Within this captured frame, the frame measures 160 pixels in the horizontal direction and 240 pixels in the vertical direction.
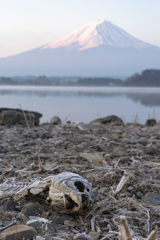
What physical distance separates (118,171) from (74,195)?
90 cm

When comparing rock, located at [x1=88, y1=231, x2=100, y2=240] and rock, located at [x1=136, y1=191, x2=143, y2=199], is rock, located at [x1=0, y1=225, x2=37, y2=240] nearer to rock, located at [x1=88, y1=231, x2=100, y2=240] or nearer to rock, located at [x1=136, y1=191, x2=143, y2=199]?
rock, located at [x1=88, y1=231, x2=100, y2=240]

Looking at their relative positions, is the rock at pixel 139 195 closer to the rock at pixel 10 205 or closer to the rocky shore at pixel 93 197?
the rocky shore at pixel 93 197

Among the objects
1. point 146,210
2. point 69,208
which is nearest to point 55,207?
point 69,208

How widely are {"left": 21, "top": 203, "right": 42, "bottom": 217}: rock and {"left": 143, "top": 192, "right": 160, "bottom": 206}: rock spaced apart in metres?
0.81

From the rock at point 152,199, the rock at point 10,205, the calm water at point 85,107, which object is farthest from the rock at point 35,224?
the calm water at point 85,107

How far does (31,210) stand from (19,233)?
31cm

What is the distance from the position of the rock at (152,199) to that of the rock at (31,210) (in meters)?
0.81

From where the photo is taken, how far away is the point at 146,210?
170 centimetres

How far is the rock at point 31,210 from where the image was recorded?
5.40ft

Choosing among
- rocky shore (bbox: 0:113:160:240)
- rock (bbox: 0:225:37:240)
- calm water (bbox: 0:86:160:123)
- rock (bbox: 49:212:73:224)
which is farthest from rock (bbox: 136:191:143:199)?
calm water (bbox: 0:86:160:123)

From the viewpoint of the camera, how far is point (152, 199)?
1917 mm

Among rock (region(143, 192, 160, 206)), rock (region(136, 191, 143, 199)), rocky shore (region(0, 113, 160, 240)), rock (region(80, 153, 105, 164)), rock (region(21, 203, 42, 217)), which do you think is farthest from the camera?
rock (region(80, 153, 105, 164))

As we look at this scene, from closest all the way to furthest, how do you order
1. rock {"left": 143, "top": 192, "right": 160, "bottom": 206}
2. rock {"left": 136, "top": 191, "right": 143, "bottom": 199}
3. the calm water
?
rock {"left": 143, "top": 192, "right": 160, "bottom": 206} → rock {"left": 136, "top": 191, "right": 143, "bottom": 199} → the calm water

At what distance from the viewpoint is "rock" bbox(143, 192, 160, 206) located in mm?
1872
